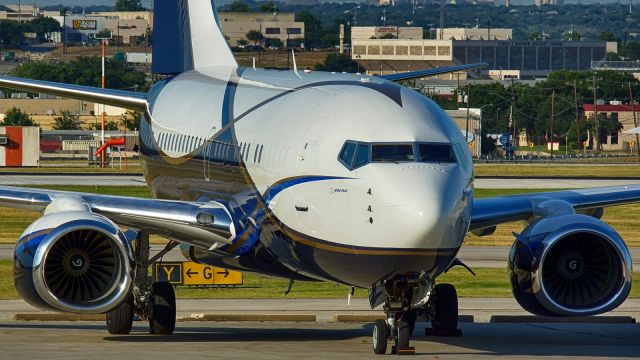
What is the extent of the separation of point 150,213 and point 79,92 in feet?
29.0

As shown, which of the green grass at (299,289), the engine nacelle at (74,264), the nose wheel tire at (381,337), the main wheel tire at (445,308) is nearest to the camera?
the nose wheel tire at (381,337)

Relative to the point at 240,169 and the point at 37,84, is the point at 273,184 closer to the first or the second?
the point at 240,169

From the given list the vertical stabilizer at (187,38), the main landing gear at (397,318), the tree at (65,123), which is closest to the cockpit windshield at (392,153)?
the main landing gear at (397,318)

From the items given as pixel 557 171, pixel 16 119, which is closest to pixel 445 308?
pixel 557 171

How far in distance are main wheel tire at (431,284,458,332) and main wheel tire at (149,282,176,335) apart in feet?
16.4

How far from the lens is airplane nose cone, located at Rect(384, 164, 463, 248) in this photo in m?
21.9

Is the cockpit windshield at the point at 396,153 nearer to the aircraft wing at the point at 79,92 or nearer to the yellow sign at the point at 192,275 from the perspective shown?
the aircraft wing at the point at 79,92

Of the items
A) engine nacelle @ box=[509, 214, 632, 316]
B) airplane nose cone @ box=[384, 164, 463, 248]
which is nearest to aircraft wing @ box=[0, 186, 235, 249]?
engine nacelle @ box=[509, 214, 632, 316]

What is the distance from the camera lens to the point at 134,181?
293 ft

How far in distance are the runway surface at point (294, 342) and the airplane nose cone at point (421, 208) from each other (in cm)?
294

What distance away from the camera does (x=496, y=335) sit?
2930cm

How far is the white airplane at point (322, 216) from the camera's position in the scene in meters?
22.6

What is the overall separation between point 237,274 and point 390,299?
49.7 ft

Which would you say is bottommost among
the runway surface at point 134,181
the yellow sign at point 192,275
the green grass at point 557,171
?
the green grass at point 557,171
